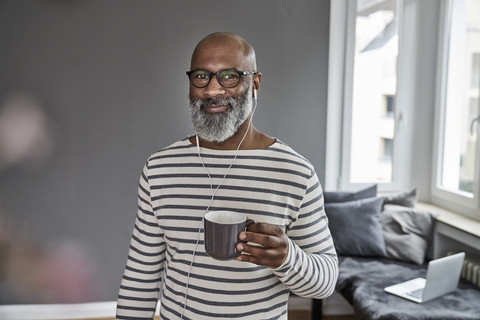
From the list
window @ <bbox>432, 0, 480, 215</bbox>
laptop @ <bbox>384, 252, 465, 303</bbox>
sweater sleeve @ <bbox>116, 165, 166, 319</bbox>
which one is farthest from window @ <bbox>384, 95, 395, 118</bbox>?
sweater sleeve @ <bbox>116, 165, 166, 319</bbox>

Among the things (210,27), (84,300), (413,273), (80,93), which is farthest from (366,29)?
(84,300)

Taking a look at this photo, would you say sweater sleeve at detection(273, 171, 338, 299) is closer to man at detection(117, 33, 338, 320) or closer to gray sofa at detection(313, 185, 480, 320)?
man at detection(117, 33, 338, 320)

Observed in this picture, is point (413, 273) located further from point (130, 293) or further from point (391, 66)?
point (130, 293)

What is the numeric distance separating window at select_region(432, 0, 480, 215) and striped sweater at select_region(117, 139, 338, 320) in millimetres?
2050

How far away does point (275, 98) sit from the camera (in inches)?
119

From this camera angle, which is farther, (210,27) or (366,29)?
(366,29)

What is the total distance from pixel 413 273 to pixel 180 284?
72.3 inches

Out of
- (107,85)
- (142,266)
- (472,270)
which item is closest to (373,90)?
(472,270)

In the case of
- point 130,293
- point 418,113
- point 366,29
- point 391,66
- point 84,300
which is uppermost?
point 366,29

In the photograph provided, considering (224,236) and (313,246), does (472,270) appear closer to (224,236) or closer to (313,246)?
(313,246)

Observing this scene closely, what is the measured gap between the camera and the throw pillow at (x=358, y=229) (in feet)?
9.13

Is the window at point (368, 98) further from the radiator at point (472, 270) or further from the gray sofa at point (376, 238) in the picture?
A: the radiator at point (472, 270)

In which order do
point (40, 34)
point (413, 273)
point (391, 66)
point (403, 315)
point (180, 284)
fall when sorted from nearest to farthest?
point (180, 284) < point (403, 315) < point (413, 273) < point (40, 34) < point (391, 66)

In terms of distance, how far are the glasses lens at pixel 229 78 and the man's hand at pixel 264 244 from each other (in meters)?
0.37
